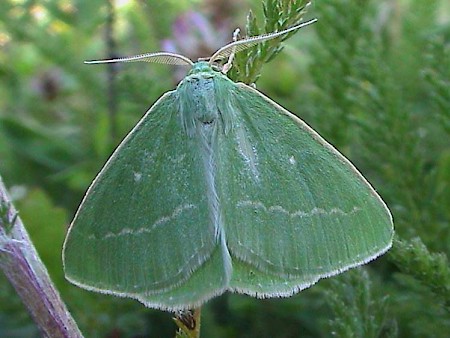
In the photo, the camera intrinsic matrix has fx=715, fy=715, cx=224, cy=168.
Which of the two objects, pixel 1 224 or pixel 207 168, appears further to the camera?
pixel 207 168

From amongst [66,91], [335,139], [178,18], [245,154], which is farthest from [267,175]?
[66,91]

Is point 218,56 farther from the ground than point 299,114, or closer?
farther from the ground

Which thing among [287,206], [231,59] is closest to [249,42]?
[231,59]

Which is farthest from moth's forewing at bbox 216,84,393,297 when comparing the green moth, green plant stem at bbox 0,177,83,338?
green plant stem at bbox 0,177,83,338

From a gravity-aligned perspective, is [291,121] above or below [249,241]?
above

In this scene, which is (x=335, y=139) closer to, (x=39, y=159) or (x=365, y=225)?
(x=365, y=225)

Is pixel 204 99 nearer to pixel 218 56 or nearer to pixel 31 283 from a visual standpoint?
pixel 218 56

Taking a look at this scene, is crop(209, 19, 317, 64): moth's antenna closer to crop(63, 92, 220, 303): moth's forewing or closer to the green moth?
the green moth
